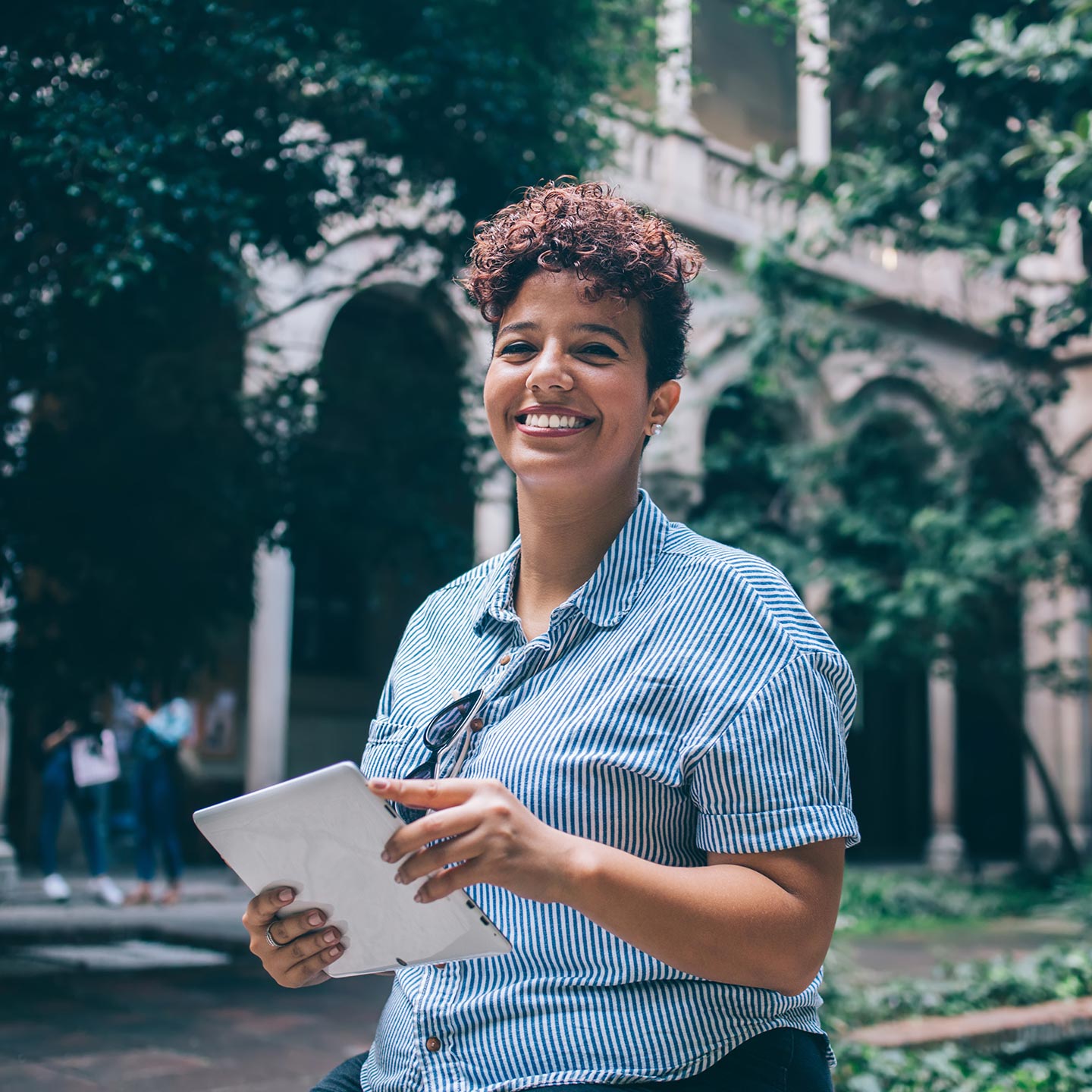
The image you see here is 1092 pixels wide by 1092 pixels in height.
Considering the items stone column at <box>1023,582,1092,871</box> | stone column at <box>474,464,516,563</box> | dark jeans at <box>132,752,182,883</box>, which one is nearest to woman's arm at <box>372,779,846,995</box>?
dark jeans at <box>132,752,182,883</box>

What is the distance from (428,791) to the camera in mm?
1257

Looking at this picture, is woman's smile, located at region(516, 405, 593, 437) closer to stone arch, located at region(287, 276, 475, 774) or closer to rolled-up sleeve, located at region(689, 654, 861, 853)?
rolled-up sleeve, located at region(689, 654, 861, 853)

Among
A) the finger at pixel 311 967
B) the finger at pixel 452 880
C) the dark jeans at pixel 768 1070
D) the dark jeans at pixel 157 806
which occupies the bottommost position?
the dark jeans at pixel 157 806

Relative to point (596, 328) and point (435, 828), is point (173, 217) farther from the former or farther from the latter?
point (435, 828)

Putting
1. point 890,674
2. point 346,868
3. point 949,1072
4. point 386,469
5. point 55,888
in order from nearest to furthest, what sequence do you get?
point 346,868 → point 949,1072 → point 386,469 → point 55,888 → point 890,674

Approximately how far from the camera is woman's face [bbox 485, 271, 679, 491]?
1.67m

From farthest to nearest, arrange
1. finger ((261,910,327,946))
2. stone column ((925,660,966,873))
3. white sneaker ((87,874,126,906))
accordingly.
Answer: stone column ((925,660,966,873))
white sneaker ((87,874,126,906))
finger ((261,910,327,946))

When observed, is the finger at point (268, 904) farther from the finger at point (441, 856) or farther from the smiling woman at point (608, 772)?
the finger at point (441, 856)

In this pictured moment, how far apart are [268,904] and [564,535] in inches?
23.3

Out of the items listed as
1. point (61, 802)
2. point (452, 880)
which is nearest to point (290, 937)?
point (452, 880)

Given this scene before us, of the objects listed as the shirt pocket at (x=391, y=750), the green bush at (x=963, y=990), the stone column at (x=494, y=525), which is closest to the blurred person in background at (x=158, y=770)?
the stone column at (x=494, y=525)

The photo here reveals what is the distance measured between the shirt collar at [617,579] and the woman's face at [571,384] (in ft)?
0.21

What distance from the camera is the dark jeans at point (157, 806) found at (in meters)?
9.73

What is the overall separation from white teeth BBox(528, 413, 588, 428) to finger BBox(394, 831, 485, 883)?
0.60 metres
